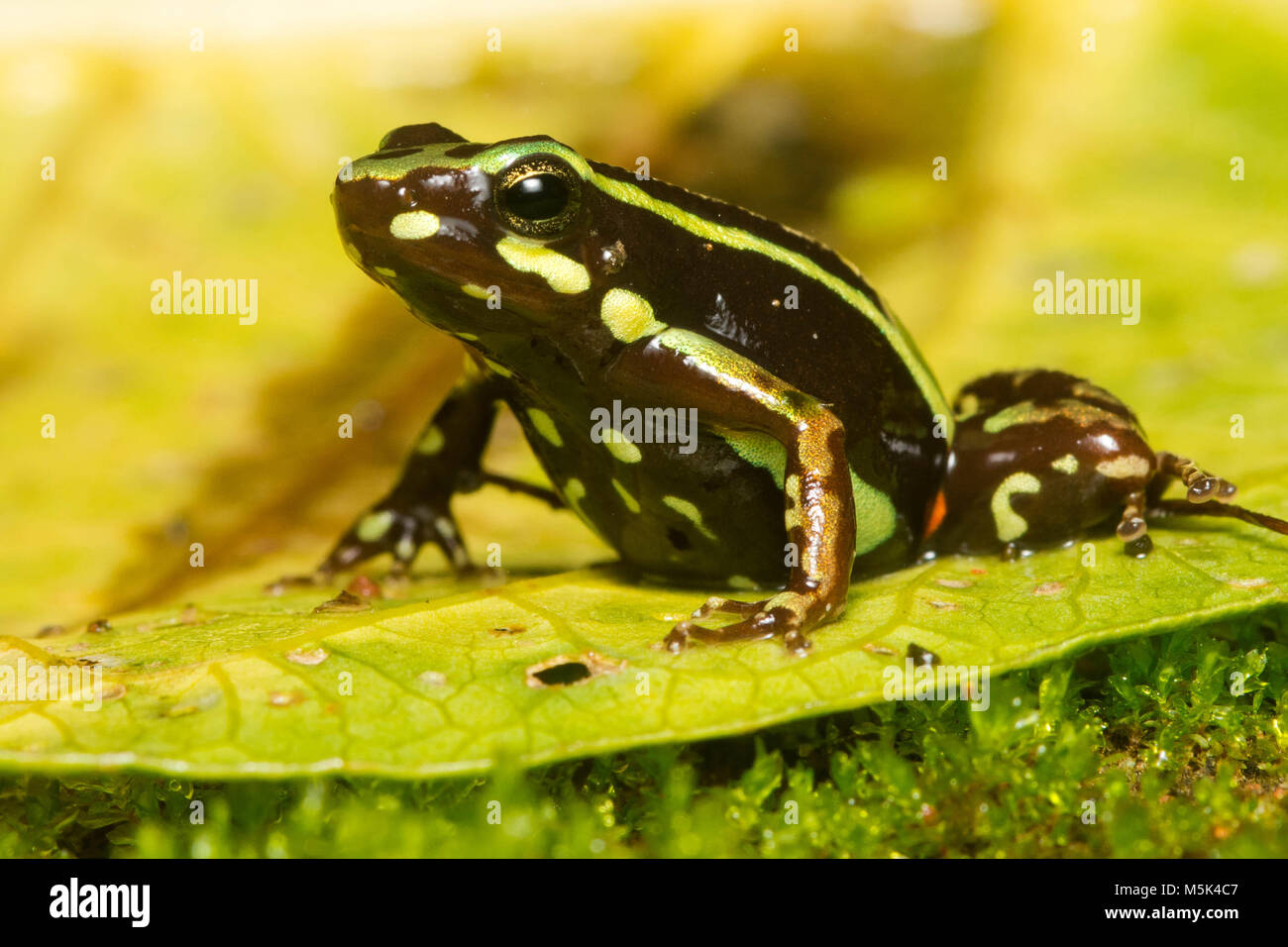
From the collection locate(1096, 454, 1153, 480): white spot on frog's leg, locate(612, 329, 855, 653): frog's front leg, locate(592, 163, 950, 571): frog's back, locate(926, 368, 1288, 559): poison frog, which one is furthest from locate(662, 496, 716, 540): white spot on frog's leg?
locate(1096, 454, 1153, 480): white spot on frog's leg

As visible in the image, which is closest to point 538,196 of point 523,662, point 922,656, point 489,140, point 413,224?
point 413,224

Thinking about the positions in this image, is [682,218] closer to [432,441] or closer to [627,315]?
[627,315]

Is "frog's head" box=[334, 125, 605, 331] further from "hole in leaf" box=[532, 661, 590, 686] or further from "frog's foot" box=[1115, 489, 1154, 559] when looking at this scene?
"frog's foot" box=[1115, 489, 1154, 559]

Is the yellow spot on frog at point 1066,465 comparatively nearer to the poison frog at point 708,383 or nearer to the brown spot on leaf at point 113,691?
the poison frog at point 708,383

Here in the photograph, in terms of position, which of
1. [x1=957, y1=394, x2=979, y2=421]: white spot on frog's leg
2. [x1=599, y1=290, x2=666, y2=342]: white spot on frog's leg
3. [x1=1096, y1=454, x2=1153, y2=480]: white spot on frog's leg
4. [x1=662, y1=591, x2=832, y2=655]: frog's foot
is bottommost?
[x1=662, y1=591, x2=832, y2=655]: frog's foot
